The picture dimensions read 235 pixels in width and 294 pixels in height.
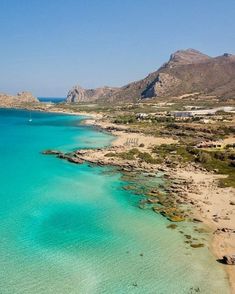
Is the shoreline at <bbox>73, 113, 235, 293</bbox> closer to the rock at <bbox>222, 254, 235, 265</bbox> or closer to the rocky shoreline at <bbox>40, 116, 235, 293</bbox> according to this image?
the rocky shoreline at <bbox>40, 116, 235, 293</bbox>

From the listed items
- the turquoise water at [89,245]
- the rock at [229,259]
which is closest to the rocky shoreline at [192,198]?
the rock at [229,259]

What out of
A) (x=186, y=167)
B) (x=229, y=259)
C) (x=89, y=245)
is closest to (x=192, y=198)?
(x=229, y=259)

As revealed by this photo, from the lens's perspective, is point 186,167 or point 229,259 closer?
point 229,259

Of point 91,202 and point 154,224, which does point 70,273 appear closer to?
point 154,224

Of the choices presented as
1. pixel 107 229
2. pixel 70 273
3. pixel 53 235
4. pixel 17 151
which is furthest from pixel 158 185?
pixel 17 151

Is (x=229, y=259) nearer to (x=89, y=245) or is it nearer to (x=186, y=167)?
(x=89, y=245)


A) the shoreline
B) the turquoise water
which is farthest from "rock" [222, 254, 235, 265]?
the turquoise water

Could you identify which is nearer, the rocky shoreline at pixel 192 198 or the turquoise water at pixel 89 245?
the turquoise water at pixel 89 245

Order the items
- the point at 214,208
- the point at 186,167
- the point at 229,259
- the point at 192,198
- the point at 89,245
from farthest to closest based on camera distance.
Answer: the point at 186,167, the point at 192,198, the point at 214,208, the point at 89,245, the point at 229,259

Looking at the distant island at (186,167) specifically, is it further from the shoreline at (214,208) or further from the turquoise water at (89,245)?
the turquoise water at (89,245)

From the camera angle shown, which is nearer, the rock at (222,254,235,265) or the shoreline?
the rock at (222,254,235,265)
